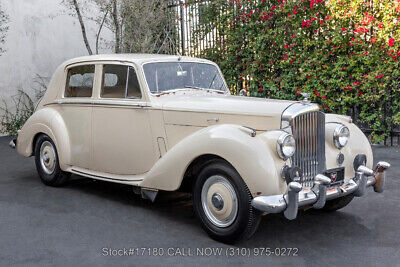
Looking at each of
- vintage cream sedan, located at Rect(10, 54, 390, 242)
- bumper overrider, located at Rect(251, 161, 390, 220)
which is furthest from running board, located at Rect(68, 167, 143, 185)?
bumper overrider, located at Rect(251, 161, 390, 220)

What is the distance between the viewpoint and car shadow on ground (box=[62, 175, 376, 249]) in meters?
3.86

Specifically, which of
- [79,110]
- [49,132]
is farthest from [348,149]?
[49,132]

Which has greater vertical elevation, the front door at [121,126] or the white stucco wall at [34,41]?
the white stucco wall at [34,41]

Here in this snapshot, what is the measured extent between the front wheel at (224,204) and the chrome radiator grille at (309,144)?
1.75ft

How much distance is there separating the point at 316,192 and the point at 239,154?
70 cm

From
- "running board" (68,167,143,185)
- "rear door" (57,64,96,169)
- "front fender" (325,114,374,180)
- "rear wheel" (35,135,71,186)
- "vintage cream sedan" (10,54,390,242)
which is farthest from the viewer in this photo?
"rear wheel" (35,135,71,186)

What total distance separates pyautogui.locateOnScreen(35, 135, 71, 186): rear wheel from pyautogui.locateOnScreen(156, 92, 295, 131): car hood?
1896mm

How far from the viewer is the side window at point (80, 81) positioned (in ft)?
17.4

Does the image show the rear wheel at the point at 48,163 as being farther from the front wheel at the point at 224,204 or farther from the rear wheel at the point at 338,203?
the rear wheel at the point at 338,203

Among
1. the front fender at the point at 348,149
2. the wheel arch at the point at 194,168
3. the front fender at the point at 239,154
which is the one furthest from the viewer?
the front fender at the point at 348,149

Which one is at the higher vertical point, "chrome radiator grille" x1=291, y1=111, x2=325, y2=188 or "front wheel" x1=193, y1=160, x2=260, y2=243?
"chrome radiator grille" x1=291, y1=111, x2=325, y2=188

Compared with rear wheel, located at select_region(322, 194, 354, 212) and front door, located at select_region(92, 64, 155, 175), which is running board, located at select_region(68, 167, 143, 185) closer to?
front door, located at select_region(92, 64, 155, 175)

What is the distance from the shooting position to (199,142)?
154 inches

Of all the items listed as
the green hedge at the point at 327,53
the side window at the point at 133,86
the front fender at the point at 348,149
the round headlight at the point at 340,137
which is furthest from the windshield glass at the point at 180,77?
the green hedge at the point at 327,53
